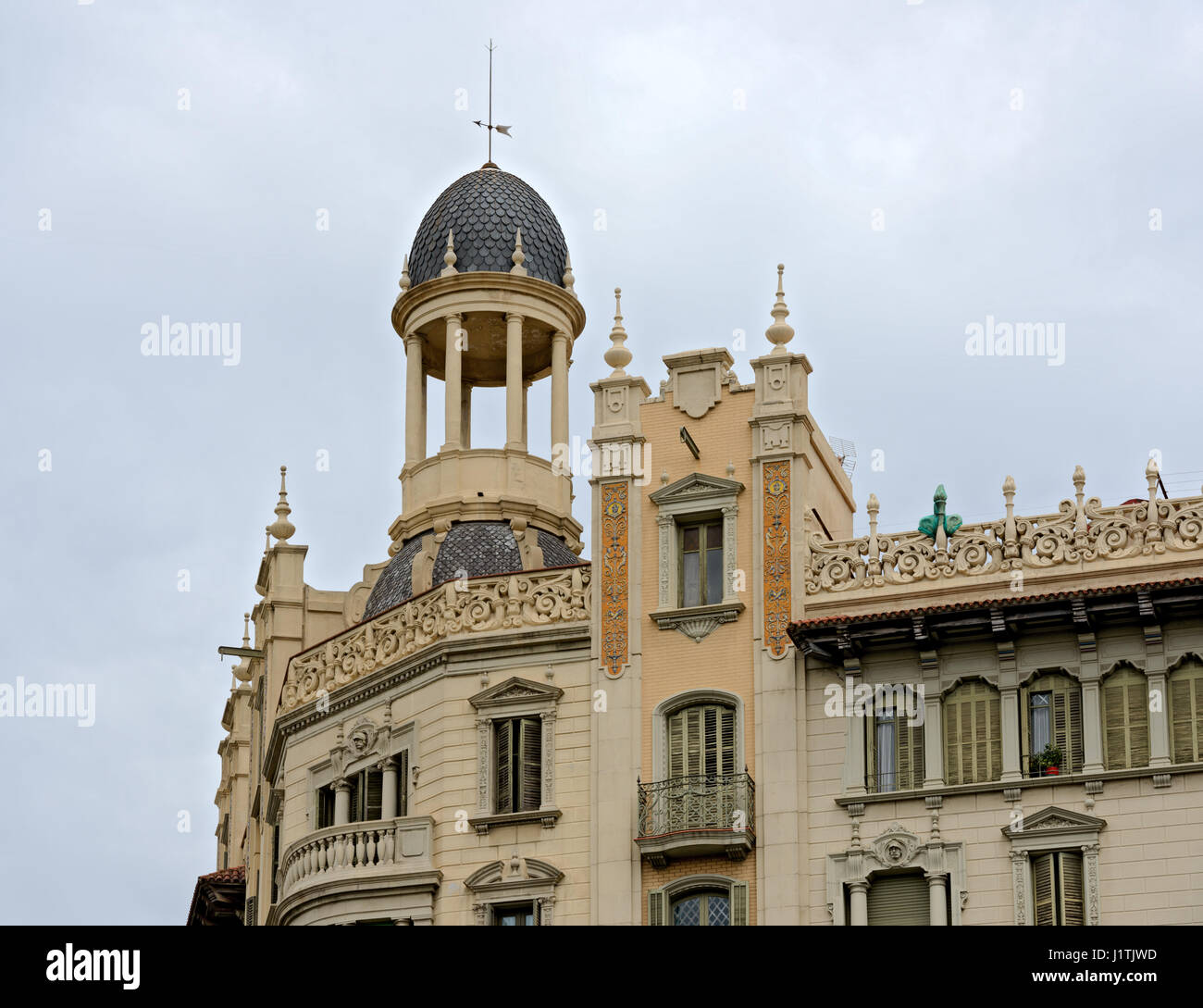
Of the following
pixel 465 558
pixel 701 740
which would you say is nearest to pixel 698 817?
pixel 701 740

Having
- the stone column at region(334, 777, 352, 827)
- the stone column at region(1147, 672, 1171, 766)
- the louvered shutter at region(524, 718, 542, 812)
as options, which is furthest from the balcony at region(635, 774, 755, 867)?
the stone column at region(1147, 672, 1171, 766)

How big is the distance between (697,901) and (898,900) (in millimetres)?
3875

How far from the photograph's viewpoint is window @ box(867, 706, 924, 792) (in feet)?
168

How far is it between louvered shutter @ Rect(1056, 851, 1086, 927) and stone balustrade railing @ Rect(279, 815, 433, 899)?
12561 millimetres

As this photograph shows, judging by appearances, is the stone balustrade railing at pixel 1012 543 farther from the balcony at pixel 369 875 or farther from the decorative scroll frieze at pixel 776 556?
the balcony at pixel 369 875

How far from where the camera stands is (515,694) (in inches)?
2121

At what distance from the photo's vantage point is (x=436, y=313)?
61750mm

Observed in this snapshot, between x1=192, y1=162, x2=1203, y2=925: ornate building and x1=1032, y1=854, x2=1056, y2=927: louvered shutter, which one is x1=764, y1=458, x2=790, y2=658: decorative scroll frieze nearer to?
x1=192, y1=162, x2=1203, y2=925: ornate building

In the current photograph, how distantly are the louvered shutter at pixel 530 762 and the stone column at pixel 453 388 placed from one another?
9355 mm

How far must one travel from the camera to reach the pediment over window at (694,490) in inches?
2130

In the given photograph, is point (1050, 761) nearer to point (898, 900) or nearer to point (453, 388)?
point (898, 900)
